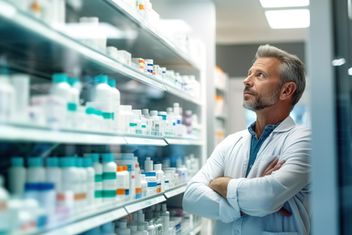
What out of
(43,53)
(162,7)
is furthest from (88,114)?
(162,7)

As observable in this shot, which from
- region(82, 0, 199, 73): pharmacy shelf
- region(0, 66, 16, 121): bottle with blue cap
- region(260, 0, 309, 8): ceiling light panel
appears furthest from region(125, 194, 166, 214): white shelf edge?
region(260, 0, 309, 8): ceiling light panel

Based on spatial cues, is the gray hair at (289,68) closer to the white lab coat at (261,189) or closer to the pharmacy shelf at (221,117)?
the white lab coat at (261,189)

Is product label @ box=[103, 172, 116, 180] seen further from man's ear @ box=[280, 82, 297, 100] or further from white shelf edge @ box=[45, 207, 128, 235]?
man's ear @ box=[280, 82, 297, 100]

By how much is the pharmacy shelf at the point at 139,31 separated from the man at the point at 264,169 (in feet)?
2.43

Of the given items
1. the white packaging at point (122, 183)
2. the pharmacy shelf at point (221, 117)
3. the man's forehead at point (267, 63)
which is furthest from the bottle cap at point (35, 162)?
the pharmacy shelf at point (221, 117)

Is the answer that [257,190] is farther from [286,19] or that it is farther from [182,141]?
[286,19]

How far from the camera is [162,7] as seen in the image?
4406 mm

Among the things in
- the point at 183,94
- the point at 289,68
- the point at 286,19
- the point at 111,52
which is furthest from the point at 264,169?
the point at 286,19

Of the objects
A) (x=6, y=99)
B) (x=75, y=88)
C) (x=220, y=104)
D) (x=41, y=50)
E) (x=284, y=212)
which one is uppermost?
(x=220, y=104)

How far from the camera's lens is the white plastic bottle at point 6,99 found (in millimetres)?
1385

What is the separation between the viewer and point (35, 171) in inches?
67.0

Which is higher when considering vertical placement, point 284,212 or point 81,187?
point 81,187

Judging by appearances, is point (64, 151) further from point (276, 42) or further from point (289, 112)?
point (276, 42)

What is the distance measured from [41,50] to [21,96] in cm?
37
